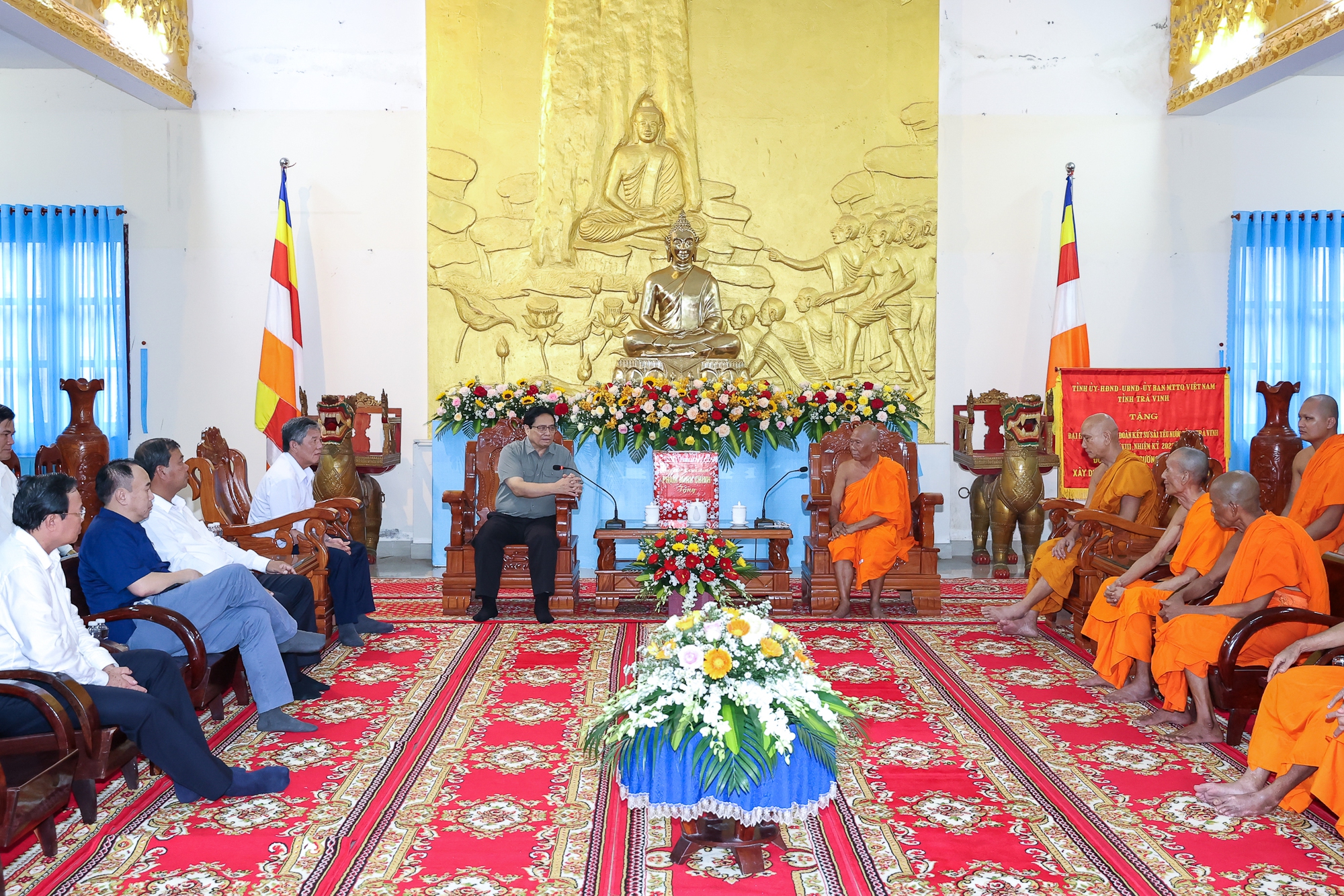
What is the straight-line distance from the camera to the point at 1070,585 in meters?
6.06

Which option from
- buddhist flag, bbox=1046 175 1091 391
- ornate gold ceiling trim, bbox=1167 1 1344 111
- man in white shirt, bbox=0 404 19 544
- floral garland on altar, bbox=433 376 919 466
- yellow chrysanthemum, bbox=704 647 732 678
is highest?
ornate gold ceiling trim, bbox=1167 1 1344 111

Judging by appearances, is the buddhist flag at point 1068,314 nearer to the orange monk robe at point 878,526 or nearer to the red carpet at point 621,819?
the orange monk robe at point 878,526

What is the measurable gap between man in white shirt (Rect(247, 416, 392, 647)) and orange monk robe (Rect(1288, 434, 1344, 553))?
199 inches

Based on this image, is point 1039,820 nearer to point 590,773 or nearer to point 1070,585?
point 590,773

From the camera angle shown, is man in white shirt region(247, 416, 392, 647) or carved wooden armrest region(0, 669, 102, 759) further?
man in white shirt region(247, 416, 392, 647)

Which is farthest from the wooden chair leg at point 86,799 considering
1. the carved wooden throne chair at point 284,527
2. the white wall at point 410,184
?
the white wall at point 410,184

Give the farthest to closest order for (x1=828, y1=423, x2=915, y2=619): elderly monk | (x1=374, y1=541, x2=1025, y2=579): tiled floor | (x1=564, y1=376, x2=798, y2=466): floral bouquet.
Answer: (x1=374, y1=541, x2=1025, y2=579): tiled floor, (x1=564, y1=376, x2=798, y2=466): floral bouquet, (x1=828, y1=423, x2=915, y2=619): elderly monk

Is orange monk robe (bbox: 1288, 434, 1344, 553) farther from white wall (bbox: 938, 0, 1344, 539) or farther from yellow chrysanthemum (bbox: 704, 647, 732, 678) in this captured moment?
white wall (bbox: 938, 0, 1344, 539)

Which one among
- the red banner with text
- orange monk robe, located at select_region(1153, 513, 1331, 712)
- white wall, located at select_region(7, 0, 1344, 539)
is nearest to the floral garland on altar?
the red banner with text

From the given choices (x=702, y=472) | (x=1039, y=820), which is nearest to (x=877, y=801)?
(x=1039, y=820)

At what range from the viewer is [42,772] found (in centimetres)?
297

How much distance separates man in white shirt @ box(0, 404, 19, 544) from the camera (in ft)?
19.7

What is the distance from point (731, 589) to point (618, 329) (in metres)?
3.78

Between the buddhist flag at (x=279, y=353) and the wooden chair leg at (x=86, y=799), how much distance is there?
5.90m
